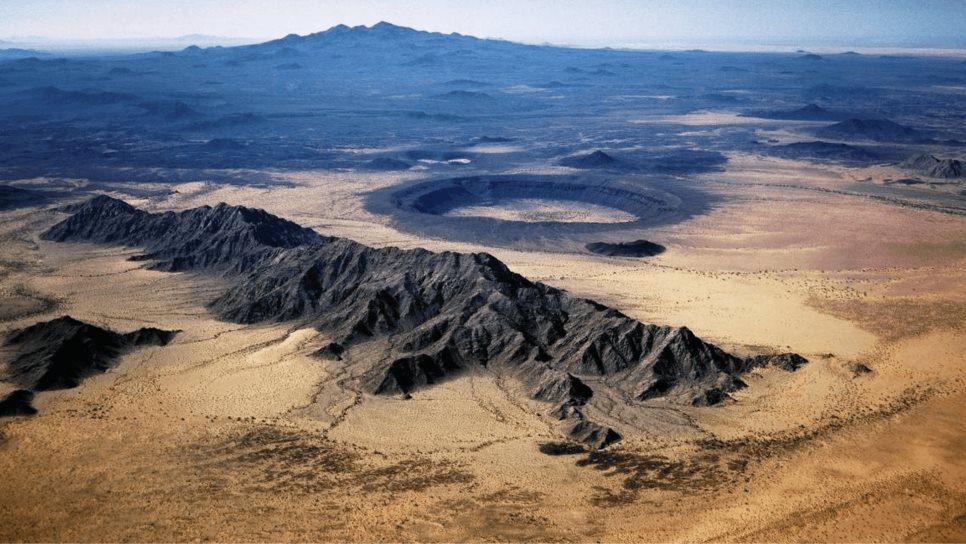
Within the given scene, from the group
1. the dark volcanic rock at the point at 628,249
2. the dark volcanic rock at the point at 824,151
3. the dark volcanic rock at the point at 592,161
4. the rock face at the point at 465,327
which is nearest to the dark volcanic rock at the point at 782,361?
the rock face at the point at 465,327

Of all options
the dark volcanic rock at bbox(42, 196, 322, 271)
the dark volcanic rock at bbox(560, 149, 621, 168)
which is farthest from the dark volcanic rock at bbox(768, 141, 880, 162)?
the dark volcanic rock at bbox(42, 196, 322, 271)

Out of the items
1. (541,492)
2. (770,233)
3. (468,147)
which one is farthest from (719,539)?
(468,147)

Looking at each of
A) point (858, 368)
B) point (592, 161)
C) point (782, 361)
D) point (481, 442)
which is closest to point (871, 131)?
point (592, 161)

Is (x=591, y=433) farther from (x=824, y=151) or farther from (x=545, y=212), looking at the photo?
(x=824, y=151)

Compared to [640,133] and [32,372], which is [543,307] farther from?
[640,133]

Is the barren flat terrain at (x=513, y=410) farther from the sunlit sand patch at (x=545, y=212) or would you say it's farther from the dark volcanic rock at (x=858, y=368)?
the sunlit sand patch at (x=545, y=212)

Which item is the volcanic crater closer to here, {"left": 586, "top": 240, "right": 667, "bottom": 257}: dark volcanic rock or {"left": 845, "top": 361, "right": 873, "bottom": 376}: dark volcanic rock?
{"left": 586, "top": 240, "right": 667, "bottom": 257}: dark volcanic rock
